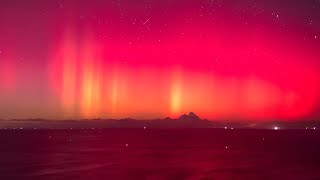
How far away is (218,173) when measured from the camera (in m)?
45.8

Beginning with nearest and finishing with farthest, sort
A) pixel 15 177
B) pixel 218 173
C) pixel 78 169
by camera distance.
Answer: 1. pixel 15 177
2. pixel 218 173
3. pixel 78 169

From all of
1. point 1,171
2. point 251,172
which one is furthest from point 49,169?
point 251,172

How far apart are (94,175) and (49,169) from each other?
28.9ft

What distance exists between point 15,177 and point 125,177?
10224 mm

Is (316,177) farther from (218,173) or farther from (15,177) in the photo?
(15,177)

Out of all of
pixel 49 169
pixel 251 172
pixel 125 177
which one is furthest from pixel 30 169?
pixel 251 172

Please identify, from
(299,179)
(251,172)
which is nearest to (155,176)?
(251,172)

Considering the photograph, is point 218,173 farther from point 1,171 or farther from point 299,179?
point 1,171

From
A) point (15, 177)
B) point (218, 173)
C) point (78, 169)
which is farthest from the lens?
point (78, 169)

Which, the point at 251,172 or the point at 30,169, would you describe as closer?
the point at 251,172

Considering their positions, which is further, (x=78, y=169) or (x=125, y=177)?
(x=78, y=169)

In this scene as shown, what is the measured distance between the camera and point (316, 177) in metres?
43.2

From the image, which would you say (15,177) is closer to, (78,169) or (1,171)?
(1,171)

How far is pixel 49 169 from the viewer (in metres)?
50.5
